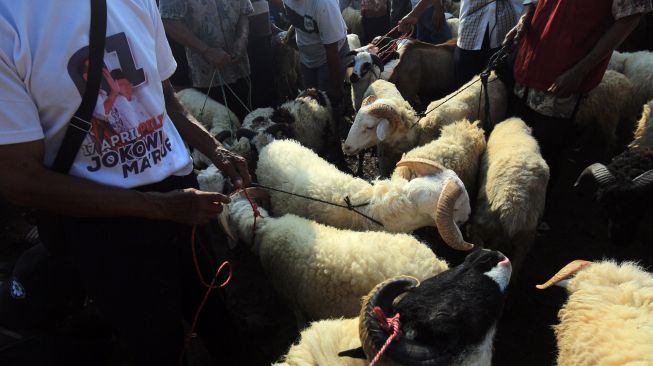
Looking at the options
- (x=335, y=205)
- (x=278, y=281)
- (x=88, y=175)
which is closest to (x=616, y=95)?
(x=335, y=205)

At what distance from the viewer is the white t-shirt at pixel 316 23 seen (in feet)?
14.9

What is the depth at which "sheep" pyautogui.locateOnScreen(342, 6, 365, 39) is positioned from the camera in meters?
9.22

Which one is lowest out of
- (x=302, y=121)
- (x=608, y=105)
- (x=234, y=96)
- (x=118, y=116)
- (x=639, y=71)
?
(x=608, y=105)

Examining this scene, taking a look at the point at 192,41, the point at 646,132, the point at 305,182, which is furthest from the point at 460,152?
the point at 192,41

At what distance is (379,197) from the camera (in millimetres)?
3129

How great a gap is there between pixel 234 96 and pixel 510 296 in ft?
12.3

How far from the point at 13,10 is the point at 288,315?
111 inches

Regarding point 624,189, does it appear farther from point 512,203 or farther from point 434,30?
point 434,30

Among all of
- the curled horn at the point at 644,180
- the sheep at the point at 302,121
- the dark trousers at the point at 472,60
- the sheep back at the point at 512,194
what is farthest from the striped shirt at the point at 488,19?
the curled horn at the point at 644,180

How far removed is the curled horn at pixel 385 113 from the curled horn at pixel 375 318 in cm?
276

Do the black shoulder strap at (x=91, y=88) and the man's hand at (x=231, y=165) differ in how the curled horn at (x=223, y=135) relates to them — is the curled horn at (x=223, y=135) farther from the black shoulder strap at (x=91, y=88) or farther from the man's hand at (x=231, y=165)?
the black shoulder strap at (x=91, y=88)

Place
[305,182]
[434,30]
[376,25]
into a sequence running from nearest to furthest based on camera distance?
[305,182] → [434,30] → [376,25]

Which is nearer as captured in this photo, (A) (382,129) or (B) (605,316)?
(B) (605,316)

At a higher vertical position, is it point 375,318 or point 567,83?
point 567,83
